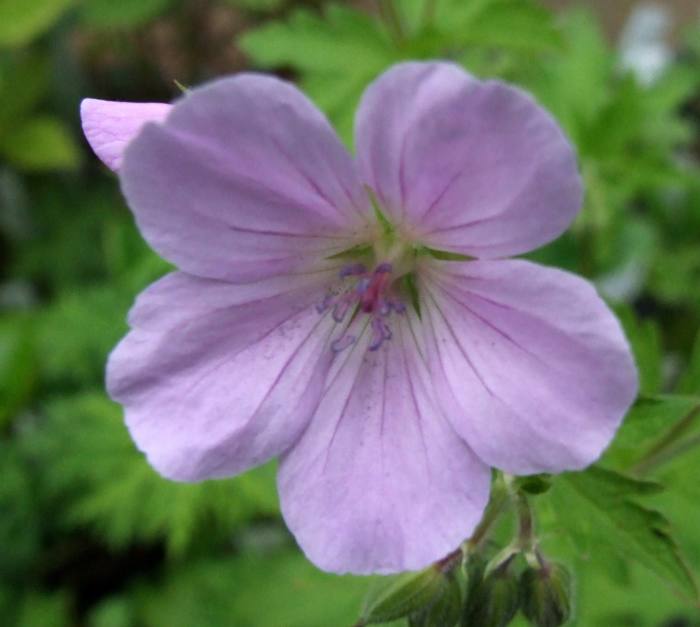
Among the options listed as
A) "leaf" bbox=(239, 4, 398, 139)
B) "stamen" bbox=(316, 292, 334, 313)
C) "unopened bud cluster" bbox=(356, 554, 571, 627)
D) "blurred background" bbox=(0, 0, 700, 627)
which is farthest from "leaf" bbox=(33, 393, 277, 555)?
"stamen" bbox=(316, 292, 334, 313)

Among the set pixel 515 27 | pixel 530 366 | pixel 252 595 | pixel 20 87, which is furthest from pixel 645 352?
pixel 20 87

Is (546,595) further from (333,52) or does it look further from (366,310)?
(333,52)

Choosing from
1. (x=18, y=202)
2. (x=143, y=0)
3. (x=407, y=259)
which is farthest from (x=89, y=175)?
(x=407, y=259)

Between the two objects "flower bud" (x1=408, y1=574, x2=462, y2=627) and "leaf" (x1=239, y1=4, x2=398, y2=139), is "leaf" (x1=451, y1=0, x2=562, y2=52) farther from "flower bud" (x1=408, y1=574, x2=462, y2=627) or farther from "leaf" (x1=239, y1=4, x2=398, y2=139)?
"flower bud" (x1=408, y1=574, x2=462, y2=627)

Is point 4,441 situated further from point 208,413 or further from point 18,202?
point 208,413

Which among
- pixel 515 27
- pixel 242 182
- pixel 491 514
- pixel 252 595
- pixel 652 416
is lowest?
pixel 252 595

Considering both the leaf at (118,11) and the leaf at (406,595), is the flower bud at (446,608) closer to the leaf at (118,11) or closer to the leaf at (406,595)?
the leaf at (406,595)
